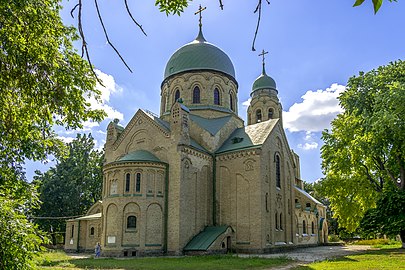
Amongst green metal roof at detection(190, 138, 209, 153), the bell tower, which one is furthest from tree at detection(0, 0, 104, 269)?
the bell tower

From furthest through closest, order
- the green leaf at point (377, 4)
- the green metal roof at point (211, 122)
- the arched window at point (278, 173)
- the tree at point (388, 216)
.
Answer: the green metal roof at point (211, 122) < the arched window at point (278, 173) < the tree at point (388, 216) < the green leaf at point (377, 4)

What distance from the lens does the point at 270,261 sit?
18750 millimetres

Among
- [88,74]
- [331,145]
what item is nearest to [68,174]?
[331,145]

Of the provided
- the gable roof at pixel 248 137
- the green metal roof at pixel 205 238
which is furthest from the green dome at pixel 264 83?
the green metal roof at pixel 205 238

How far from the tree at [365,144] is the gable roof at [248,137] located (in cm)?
457

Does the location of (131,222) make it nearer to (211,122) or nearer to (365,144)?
(211,122)

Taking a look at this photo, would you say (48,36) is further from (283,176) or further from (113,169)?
(283,176)

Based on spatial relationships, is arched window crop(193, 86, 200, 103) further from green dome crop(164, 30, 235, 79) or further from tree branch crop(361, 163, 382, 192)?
tree branch crop(361, 163, 382, 192)

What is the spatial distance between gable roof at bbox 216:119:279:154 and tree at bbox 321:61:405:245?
4.57 metres

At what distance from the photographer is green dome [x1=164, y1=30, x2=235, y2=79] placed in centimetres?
3288

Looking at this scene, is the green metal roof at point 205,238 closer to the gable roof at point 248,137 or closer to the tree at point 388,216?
the gable roof at point 248,137

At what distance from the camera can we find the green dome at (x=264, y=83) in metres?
40.8

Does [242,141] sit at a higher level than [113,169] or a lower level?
higher

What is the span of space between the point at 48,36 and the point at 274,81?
36.2 meters
